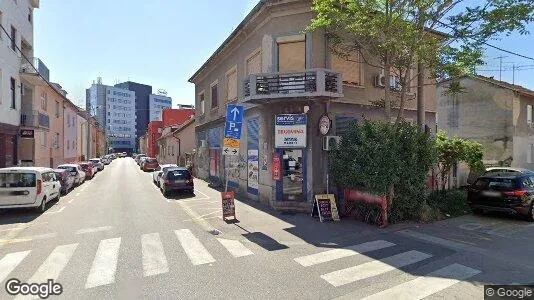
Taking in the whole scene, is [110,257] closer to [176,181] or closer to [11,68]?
[176,181]

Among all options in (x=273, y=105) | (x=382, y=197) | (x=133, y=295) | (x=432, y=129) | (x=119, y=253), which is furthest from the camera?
(x=432, y=129)

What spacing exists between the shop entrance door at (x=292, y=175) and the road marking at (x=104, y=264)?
639 centimetres

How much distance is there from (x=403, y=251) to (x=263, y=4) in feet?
33.9

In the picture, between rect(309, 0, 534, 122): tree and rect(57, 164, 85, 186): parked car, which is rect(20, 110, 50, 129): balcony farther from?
rect(309, 0, 534, 122): tree

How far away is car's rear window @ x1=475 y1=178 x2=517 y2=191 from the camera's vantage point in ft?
35.6

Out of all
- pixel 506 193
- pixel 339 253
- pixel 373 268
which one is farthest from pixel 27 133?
pixel 506 193

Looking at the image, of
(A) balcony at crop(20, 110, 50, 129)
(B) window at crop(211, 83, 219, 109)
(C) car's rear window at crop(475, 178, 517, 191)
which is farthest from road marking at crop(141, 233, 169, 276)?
(A) balcony at crop(20, 110, 50, 129)

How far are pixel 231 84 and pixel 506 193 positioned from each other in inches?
526

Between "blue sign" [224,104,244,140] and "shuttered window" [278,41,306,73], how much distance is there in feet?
10.9

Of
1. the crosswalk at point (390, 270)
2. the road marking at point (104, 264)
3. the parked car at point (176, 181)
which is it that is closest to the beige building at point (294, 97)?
the parked car at point (176, 181)

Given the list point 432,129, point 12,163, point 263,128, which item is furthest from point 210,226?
point 12,163

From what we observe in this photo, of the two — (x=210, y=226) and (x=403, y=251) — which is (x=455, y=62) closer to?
(x=403, y=251)

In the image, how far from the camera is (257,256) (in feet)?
24.4

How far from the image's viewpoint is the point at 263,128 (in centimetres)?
1413
